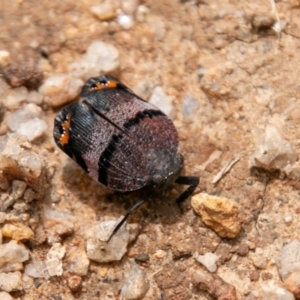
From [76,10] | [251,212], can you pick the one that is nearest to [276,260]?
[251,212]

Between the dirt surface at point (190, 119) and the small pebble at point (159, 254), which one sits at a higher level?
the dirt surface at point (190, 119)

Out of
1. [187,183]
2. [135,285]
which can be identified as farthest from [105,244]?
[187,183]

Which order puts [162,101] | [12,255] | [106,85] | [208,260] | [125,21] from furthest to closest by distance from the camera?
[125,21], [162,101], [106,85], [208,260], [12,255]

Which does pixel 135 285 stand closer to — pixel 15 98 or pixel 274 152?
pixel 274 152

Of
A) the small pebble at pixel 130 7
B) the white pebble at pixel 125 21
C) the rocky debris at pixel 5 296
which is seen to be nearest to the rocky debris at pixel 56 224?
the rocky debris at pixel 5 296

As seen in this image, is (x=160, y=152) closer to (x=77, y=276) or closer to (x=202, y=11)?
(x=77, y=276)

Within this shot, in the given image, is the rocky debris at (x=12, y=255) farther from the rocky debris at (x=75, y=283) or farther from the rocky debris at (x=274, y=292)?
the rocky debris at (x=274, y=292)
